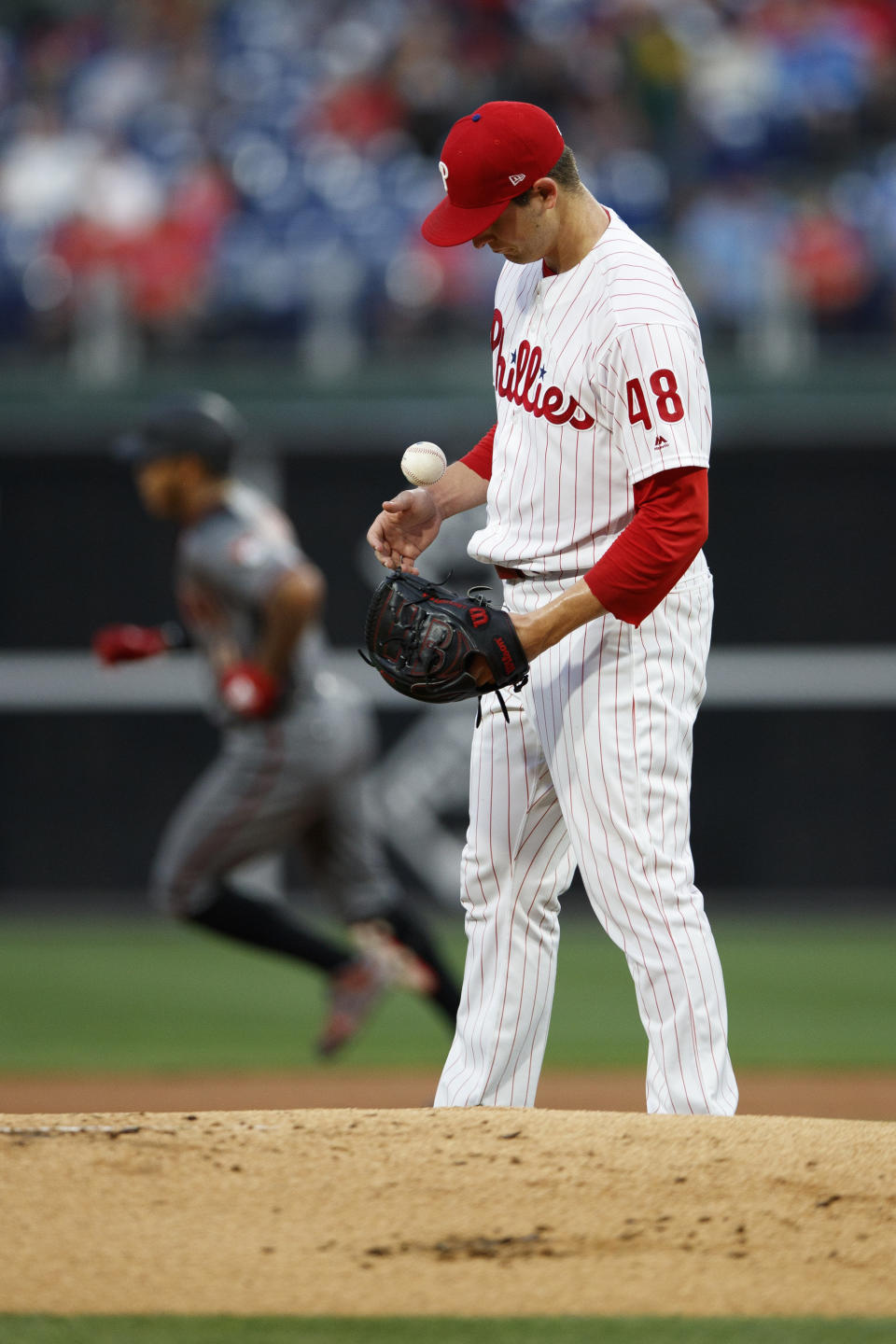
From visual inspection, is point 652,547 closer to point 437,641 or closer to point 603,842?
point 437,641

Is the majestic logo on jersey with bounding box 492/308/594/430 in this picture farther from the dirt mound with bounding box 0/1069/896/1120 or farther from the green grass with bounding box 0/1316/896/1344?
the dirt mound with bounding box 0/1069/896/1120

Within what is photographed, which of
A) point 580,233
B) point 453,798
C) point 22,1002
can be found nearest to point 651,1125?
point 580,233

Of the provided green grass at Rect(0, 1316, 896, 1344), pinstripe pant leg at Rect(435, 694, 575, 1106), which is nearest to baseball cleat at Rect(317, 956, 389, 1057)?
pinstripe pant leg at Rect(435, 694, 575, 1106)

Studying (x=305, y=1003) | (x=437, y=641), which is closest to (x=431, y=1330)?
(x=437, y=641)

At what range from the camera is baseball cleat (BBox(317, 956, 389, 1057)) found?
5.93 metres

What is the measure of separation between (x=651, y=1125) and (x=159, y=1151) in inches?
30.6

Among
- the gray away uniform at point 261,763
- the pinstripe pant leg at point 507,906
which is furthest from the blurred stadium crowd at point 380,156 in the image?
the pinstripe pant leg at point 507,906

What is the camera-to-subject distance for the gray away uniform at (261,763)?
5840 mm

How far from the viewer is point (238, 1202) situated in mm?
2824

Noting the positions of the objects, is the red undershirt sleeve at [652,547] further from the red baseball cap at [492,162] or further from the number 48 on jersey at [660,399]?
the red baseball cap at [492,162]

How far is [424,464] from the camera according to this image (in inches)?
132

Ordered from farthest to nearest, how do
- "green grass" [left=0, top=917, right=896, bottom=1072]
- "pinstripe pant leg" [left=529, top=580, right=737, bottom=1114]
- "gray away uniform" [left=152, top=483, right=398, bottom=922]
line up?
"green grass" [left=0, top=917, right=896, bottom=1072] < "gray away uniform" [left=152, top=483, right=398, bottom=922] < "pinstripe pant leg" [left=529, top=580, right=737, bottom=1114]

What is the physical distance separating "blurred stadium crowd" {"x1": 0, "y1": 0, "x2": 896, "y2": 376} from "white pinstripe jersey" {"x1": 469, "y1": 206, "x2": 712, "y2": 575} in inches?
245

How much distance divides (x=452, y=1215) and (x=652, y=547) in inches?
42.5
